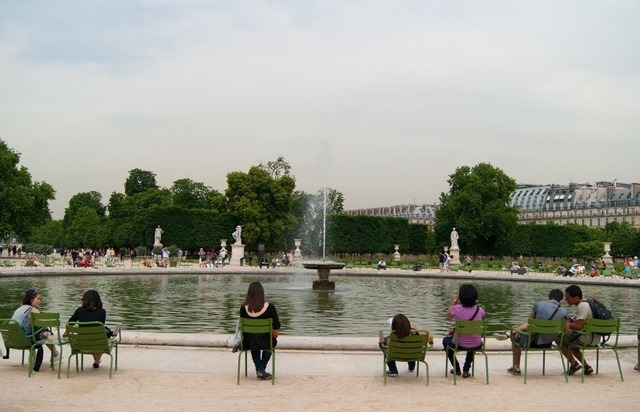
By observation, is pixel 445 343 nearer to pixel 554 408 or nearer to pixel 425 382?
pixel 425 382

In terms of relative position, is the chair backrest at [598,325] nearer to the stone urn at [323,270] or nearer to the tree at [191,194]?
the stone urn at [323,270]

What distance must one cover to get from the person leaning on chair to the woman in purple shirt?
3.40 ft

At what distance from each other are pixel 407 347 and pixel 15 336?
4244 millimetres

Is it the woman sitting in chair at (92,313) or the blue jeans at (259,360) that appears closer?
the blue jeans at (259,360)

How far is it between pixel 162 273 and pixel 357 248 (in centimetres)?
2675

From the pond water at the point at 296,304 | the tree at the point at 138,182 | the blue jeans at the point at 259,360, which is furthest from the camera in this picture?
the tree at the point at 138,182

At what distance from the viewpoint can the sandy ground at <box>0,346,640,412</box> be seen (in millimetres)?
6383

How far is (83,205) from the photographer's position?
95.0m

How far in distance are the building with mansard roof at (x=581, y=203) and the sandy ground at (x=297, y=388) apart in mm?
90802

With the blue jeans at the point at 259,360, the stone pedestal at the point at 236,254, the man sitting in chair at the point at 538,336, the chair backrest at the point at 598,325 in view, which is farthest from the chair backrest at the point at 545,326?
the stone pedestal at the point at 236,254

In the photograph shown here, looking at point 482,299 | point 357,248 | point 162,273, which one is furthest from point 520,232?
point 482,299

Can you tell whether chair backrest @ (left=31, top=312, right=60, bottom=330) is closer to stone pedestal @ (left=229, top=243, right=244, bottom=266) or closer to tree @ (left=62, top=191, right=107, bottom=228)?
stone pedestal @ (left=229, top=243, right=244, bottom=266)

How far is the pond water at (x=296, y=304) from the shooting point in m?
13.5

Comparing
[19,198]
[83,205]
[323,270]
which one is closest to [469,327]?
[323,270]
